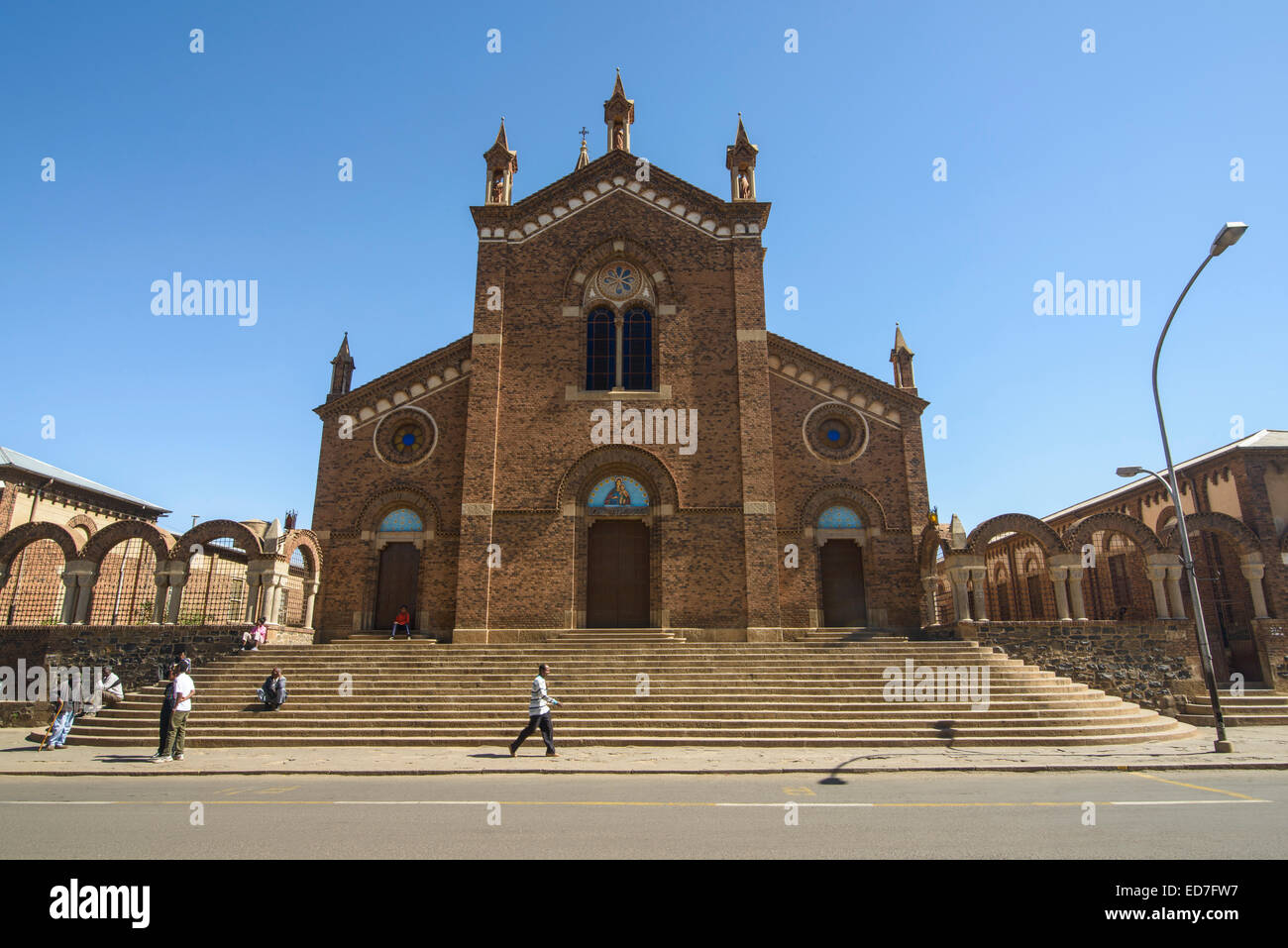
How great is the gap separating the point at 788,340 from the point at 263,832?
21.4 metres

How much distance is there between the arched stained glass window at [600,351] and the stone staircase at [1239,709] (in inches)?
719

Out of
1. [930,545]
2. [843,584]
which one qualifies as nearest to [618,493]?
[843,584]

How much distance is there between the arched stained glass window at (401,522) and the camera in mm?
24312

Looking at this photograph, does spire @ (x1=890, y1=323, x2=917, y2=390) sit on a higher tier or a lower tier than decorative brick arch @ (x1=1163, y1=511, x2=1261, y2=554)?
higher

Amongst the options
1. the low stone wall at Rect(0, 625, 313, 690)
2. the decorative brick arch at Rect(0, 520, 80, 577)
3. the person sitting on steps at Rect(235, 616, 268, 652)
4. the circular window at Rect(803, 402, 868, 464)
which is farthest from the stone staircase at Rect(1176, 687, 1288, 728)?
the decorative brick arch at Rect(0, 520, 80, 577)

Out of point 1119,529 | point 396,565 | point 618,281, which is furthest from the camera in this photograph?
point 618,281

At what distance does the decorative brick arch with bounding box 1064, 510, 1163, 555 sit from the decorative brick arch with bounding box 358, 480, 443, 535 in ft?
63.5

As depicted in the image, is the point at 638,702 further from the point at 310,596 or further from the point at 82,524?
the point at 82,524

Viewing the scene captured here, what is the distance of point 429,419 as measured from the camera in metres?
25.1

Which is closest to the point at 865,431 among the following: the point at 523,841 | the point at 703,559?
the point at 703,559

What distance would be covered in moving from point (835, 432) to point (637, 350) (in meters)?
7.20

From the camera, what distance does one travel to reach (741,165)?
26.1 m

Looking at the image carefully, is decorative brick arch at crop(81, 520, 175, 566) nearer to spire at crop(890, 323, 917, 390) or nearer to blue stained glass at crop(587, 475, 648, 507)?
blue stained glass at crop(587, 475, 648, 507)

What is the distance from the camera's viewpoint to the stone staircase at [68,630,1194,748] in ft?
49.6
